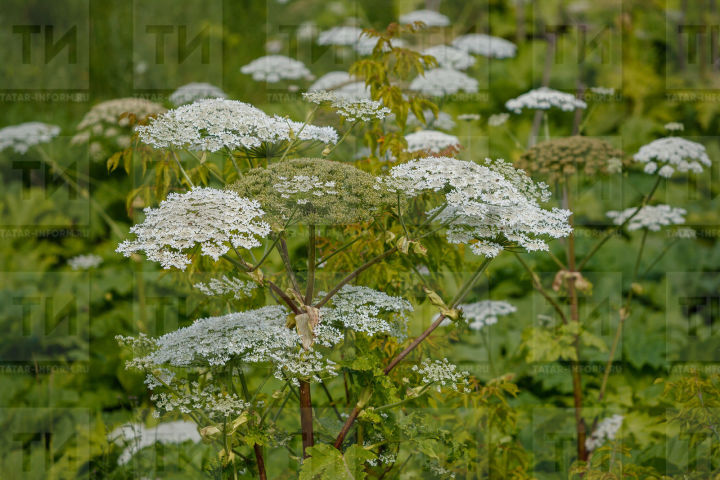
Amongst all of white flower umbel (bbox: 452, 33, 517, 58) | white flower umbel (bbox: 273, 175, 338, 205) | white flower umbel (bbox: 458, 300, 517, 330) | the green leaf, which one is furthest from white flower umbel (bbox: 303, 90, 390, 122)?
white flower umbel (bbox: 452, 33, 517, 58)

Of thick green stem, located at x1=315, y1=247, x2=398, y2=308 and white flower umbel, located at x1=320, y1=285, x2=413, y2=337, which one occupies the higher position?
thick green stem, located at x1=315, y1=247, x2=398, y2=308

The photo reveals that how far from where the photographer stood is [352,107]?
3.38 m

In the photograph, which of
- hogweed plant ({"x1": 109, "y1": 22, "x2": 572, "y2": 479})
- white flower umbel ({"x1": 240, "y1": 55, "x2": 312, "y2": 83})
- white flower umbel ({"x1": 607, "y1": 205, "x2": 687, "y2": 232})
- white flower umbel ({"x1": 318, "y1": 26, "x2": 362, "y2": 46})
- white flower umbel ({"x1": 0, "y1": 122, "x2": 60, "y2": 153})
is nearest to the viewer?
hogweed plant ({"x1": 109, "y1": 22, "x2": 572, "y2": 479})

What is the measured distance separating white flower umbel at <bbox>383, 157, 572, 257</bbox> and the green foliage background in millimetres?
950

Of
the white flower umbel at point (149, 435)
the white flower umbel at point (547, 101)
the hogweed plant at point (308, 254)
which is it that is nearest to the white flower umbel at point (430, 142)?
the white flower umbel at point (547, 101)

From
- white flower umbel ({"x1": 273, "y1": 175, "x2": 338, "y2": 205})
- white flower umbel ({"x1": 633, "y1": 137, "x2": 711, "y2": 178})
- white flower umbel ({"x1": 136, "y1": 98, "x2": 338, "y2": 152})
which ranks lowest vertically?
white flower umbel ({"x1": 633, "y1": 137, "x2": 711, "y2": 178})

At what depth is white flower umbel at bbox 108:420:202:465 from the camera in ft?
15.1

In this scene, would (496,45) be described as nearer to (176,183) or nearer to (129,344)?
(176,183)

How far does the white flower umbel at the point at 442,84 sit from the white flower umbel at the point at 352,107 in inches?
83.3

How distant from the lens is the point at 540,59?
8625mm

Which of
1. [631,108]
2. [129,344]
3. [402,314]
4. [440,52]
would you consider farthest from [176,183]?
[631,108]

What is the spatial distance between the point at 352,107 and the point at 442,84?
7.37ft

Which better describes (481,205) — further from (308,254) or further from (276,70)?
(276,70)

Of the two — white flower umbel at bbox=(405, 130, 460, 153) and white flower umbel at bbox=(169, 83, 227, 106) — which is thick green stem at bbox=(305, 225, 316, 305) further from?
white flower umbel at bbox=(169, 83, 227, 106)
